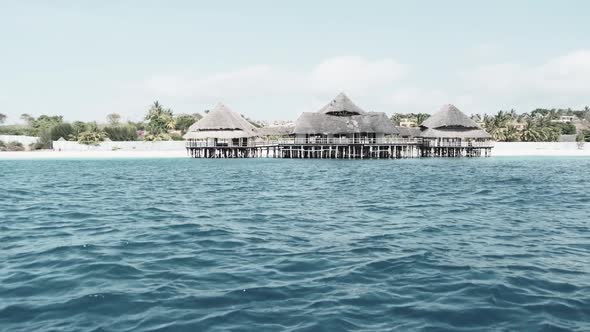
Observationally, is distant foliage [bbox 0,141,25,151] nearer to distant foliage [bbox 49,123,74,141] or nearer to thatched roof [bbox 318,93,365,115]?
distant foliage [bbox 49,123,74,141]

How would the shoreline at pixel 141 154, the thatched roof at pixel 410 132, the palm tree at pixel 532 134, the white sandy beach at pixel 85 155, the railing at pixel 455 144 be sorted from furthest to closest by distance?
the palm tree at pixel 532 134, the thatched roof at pixel 410 132, the shoreline at pixel 141 154, the railing at pixel 455 144, the white sandy beach at pixel 85 155

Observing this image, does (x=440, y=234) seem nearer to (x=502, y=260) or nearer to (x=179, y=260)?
(x=502, y=260)

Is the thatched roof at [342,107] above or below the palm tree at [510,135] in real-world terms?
above

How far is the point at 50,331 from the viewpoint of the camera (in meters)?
5.74

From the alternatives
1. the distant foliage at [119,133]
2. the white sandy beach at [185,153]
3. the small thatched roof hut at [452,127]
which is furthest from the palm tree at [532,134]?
the distant foliage at [119,133]

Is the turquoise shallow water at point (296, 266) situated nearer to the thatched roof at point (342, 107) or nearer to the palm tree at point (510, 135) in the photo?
the thatched roof at point (342, 107)

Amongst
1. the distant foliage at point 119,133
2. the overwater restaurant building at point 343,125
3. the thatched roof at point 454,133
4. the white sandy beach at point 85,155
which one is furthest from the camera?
the distant foliage at point 119,133

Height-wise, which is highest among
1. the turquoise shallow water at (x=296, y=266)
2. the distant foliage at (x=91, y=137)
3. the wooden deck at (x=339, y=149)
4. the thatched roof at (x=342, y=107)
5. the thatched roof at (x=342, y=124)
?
the thatched roof at (x=342, y=107)

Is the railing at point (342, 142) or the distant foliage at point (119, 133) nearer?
the railing at point (342, 142)

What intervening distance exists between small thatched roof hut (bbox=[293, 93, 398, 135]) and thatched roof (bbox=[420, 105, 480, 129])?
896 centimetres

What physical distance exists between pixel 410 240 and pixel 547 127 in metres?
87.4

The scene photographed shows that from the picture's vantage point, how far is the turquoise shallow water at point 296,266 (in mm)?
6219

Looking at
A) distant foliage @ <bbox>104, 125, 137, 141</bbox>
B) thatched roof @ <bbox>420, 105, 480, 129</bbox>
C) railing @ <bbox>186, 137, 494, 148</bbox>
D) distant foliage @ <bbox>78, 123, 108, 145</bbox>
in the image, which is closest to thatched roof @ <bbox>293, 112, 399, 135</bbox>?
railing @ <bbox>186, 137, 494, 148</bbox>

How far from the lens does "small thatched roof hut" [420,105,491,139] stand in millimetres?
66625
